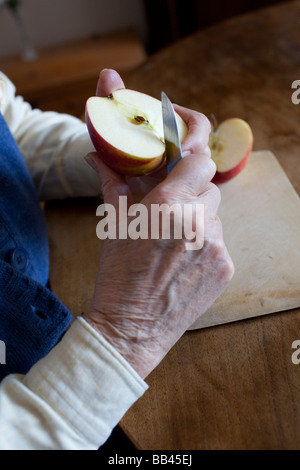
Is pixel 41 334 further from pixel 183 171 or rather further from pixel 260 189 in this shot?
pixel 260 189

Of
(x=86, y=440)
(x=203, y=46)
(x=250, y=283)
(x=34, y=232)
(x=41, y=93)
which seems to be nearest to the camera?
(x=86, y=440)

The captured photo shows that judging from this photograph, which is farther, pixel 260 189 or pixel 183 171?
pixel 260 189

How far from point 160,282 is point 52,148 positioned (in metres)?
0.45

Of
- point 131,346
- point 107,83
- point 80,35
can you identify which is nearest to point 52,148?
point 107,83

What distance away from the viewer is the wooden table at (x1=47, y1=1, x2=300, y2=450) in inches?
19.2

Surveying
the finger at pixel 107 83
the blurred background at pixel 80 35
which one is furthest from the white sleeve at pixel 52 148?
the blurred background at pixel 80 35

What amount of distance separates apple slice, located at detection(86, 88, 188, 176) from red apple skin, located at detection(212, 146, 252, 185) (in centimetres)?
17

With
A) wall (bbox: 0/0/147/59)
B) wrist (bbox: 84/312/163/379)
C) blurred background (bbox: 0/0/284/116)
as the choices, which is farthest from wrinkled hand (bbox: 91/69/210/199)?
wall (bbox: 0/0/147/59)

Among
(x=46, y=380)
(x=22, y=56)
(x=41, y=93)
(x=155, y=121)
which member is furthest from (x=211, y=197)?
(x=22, y=56)

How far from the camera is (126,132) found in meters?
0.61

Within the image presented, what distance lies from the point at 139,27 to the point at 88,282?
2456mm

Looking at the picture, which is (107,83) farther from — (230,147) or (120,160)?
(230,147)

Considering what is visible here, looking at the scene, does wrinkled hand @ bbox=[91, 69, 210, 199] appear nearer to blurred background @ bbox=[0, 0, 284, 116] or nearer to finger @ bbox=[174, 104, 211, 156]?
finger @ bbox=[174, 104, 211, 156]

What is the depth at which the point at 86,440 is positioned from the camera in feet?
1.61
